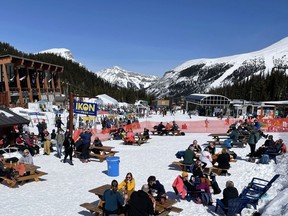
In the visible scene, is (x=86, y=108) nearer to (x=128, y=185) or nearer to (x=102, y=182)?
(x=102, y=182)

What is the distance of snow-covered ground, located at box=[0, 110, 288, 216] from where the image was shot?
28.0ft

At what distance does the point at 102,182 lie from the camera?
1138 centimetres

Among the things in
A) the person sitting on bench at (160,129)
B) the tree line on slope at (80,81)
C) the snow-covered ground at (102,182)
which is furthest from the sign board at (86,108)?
the tree line on slope at (80,81)

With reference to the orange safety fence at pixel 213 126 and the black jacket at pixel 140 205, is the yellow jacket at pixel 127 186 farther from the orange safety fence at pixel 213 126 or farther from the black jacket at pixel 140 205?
the orange safety fence at pixel 213 126

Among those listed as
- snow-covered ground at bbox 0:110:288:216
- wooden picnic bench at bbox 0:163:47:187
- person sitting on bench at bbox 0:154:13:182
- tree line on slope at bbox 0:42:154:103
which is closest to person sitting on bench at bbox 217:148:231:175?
snow-covered ground at bbox 0:110:288:216

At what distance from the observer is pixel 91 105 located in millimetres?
18188

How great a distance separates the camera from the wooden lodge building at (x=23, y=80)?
45812 millimetres

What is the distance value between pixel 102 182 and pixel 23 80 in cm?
5389

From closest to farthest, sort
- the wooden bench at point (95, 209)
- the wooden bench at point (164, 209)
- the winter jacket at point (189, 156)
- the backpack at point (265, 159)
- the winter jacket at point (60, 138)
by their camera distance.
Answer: the wooden bench at point (164, 209), the wooden bench at point (95, 209), the winter jacket at point (189, 156), the backpack at point (265, 159), the winter jacket at point (60, 138)

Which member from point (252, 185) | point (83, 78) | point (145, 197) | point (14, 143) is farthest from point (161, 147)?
point (83, 78)

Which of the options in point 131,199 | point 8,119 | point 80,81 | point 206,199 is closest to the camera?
point 131,199

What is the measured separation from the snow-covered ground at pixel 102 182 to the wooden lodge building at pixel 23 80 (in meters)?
28.1

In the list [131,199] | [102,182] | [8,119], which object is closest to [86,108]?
[8,119]

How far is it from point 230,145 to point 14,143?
1258 cm
